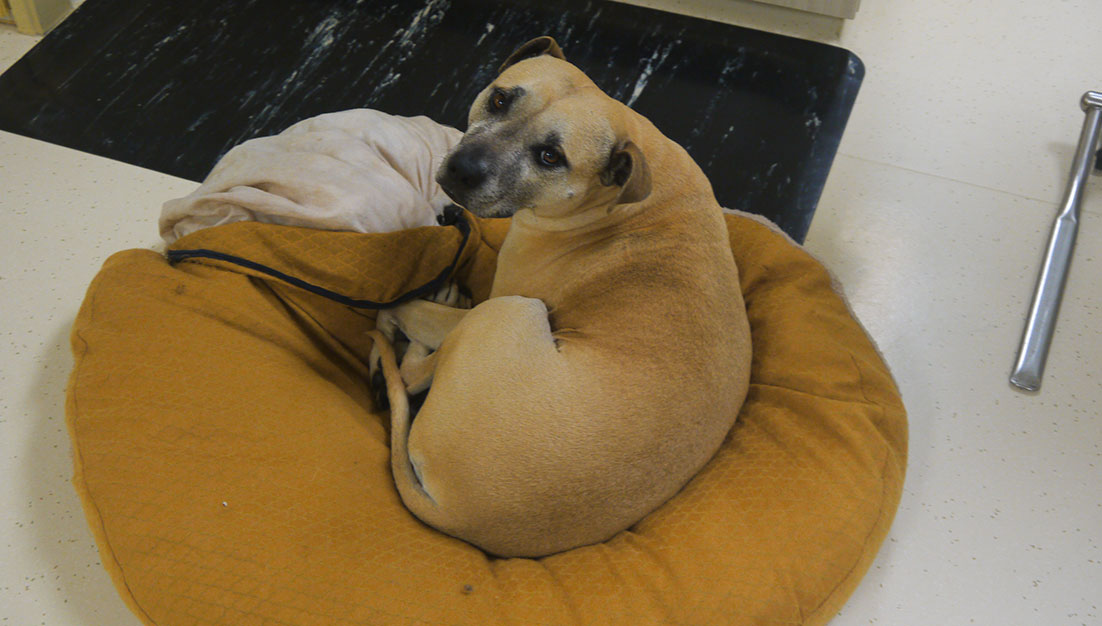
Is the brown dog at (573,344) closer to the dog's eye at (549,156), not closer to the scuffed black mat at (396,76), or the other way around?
the dog's eye at (549,156)

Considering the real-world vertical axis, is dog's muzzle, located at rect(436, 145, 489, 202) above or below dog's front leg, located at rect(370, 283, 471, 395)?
above

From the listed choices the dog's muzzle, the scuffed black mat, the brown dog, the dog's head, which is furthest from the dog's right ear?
the scuffed black mat

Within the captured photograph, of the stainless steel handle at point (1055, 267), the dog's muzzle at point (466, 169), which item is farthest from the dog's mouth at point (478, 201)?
the stainless steel handle at point (1055, 267)

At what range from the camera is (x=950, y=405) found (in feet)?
7.75

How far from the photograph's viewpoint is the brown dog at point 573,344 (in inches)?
64.3

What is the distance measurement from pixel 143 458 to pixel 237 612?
359mm

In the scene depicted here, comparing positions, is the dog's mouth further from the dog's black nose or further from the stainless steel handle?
the stainless steel handle

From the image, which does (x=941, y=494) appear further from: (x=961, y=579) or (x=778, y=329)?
(x=778, y=329)

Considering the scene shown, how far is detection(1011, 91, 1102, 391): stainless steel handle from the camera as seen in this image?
242 centimetres

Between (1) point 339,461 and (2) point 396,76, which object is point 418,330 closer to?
(1) point 339,461

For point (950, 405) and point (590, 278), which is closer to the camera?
point (590, 278)

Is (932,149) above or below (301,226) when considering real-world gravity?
above

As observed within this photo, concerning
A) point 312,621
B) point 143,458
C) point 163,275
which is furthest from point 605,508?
point 163,275

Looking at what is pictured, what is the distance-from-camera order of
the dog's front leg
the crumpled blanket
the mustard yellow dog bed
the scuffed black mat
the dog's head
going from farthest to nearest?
the scuffed black mat
the crumpled blanket
the dog's front leg
the dog's head
the mustard yellow dog bed
